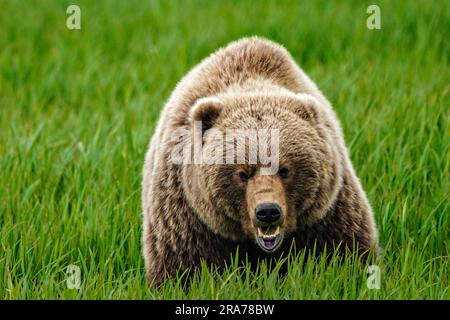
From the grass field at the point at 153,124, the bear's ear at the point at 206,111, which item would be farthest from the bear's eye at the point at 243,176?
the grass field at the point at 153,124

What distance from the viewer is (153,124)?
25.3 feet

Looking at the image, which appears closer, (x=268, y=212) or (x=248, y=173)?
(x=268, y=212)

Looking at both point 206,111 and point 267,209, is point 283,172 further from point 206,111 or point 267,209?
point 206,111

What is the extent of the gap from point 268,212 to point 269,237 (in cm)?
25

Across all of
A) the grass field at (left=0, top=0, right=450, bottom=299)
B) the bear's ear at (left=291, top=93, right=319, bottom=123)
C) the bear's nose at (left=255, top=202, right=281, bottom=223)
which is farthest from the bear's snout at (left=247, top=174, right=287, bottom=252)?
the bear's ear at (left=291, top=93, right=319, bottom=123)

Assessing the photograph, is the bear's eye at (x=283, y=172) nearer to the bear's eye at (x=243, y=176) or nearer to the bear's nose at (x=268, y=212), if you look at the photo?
the bear's eye at (x=243, y=176)

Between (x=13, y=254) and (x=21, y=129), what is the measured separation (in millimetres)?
2706

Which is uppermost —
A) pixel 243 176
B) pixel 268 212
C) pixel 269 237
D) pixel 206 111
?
pixel 206 111

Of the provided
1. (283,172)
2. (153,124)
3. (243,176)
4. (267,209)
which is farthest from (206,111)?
(153,124)

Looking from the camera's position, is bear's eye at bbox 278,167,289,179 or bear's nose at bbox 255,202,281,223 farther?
bear's eye at bbox 278,167,289,179

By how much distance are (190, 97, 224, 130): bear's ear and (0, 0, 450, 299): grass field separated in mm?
833

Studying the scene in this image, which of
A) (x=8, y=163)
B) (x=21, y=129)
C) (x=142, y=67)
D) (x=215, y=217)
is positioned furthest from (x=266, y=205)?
(x=142, y=67)

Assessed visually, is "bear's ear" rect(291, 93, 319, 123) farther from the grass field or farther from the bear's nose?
the grass field

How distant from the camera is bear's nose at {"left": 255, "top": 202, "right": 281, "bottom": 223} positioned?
432cm
